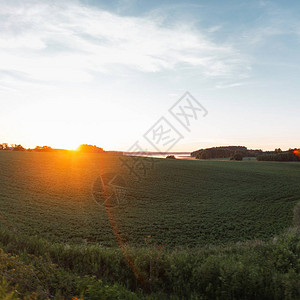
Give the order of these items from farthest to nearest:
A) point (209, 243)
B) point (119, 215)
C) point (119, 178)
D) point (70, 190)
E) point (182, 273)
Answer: point (119, 178), point (70, 190), point (119, 215), point (209, 243), point (182, 273)

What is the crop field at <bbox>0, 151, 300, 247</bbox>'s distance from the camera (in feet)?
48.9

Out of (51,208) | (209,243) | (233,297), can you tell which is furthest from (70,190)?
(233,297)

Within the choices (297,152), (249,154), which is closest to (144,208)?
(297,152)

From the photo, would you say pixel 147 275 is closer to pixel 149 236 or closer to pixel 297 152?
pixel 149 236

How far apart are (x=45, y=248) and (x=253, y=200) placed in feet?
74.8

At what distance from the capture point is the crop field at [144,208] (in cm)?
1489

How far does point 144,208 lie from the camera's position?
21.5 m

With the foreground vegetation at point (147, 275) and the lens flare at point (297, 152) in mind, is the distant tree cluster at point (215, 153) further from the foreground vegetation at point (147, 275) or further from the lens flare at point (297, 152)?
the foreground vegetation at point (147, 275)

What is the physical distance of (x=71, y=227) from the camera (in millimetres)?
15188

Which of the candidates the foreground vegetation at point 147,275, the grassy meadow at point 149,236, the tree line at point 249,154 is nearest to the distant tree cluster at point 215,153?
the tree line at point 249,154

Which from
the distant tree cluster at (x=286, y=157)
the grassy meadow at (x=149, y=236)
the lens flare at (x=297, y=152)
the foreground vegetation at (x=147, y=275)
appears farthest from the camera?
the lens flare at (x=297, y=152)

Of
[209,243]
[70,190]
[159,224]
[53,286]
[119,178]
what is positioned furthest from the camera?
[119,178]

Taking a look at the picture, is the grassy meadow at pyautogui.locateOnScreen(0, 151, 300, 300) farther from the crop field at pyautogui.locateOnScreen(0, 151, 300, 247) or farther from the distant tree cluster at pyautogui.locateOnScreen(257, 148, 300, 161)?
the distant tree cluster at pyautogui.locateOnScreen(257, 148, 300, 161)

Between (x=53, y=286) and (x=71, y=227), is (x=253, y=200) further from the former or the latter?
(x=53, y=286)
